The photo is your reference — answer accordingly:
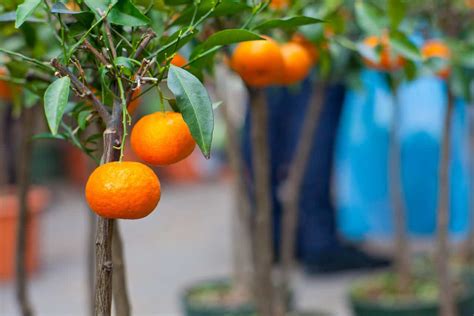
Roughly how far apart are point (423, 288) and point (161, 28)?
2.07 m

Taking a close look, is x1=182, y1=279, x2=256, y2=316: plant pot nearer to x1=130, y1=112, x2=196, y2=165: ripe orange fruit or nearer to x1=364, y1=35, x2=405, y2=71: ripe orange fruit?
x1=364, y1=35, x2=405, y2=71: ripe orange fruit

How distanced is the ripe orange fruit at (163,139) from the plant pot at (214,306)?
183 cm

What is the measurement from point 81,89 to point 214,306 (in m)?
2.00

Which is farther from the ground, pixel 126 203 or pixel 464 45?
pixel 464 45

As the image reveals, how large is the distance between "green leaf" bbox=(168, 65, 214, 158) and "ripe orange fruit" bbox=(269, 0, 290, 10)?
0.79m

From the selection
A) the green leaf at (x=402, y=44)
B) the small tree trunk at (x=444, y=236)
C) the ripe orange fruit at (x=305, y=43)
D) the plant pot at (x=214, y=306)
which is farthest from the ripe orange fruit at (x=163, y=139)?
the plant pot at (x=214, y=306)

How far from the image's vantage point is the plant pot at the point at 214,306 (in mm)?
2900

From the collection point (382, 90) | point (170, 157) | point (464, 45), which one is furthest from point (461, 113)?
point (170, 157)

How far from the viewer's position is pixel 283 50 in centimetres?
178

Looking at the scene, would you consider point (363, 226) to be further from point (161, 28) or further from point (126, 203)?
point (126, 203)

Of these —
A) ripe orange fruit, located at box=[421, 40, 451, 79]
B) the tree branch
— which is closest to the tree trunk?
the tree branch

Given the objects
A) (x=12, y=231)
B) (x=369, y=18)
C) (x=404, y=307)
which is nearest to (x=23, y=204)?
(x=369, y=18)

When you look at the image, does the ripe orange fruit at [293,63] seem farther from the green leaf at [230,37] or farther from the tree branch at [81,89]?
the tree branch at [81,89]

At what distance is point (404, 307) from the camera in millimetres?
2980
